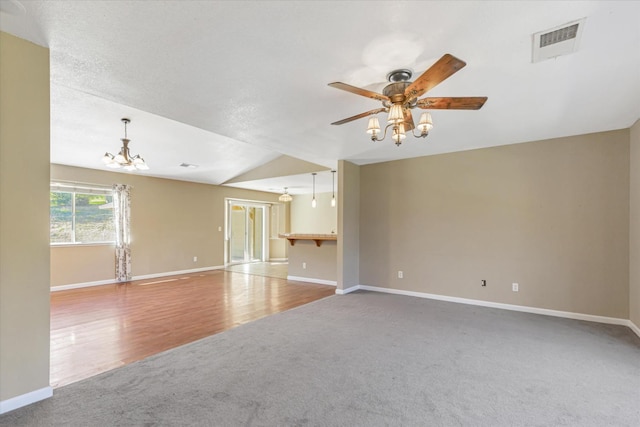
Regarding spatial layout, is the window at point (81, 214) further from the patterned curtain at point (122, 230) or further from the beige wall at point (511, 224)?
the beige wall at point (511, 224)

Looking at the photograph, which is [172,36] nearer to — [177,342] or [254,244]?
[177,342]

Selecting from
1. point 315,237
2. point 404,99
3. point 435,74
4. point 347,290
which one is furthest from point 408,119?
point 315,237

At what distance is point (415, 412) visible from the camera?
206 centimetres

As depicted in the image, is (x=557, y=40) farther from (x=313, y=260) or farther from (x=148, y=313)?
(x=313, y=260)

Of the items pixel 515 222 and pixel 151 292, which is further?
pixel 151 292

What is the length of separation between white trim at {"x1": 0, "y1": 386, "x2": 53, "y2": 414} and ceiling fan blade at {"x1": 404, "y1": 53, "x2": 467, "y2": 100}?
3447 millimetres

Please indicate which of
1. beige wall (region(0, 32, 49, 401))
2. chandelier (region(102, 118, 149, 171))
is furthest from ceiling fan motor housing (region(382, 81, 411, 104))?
chandelier (region(102, 118, 149, 171))

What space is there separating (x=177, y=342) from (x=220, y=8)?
10.3 ft

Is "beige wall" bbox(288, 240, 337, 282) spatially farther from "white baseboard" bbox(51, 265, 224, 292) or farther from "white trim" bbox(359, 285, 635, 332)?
"white baseboard" bbox(51, 265, 224, 292)

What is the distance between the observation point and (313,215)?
35.0 feet

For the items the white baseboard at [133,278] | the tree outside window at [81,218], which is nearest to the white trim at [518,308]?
the white baseboard at [133,278]

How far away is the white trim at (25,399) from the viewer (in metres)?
2.01

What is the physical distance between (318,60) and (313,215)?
8.42m

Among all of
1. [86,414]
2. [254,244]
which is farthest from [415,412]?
[254,244]
